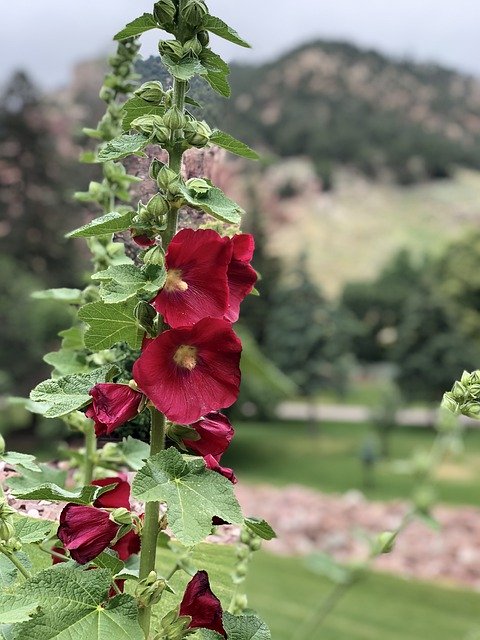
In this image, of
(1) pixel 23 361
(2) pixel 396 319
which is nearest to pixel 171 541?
(1) pixel 23 361

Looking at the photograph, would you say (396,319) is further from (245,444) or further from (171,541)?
(171,541)

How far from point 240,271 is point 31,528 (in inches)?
10.1

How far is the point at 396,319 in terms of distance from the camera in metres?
26.5

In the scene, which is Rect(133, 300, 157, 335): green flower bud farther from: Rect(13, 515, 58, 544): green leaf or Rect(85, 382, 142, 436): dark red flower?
Rect(13, 515, 58, 544): green leaf

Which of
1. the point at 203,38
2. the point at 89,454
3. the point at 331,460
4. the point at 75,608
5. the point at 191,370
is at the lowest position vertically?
the point at 331,460

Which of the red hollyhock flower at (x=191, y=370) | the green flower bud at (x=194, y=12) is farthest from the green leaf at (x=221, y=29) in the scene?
the red hollyhock flower at (x=191, y=370)

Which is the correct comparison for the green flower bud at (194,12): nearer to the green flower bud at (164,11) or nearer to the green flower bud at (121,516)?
the green flower bud at (164,11)

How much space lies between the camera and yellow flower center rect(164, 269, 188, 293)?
1.96ft

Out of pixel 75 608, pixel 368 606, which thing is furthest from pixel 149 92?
pixel 368 606

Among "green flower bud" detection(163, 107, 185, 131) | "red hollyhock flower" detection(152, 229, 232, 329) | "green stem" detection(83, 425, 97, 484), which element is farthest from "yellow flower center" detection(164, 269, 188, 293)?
"green stem" detection(83, 425, 97, 484)

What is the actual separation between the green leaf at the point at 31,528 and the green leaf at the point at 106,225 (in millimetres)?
228

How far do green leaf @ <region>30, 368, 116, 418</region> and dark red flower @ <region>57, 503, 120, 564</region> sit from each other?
0.24 feet

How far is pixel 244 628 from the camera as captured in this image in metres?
0.62

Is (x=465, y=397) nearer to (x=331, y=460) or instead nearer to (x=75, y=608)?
(x=75, y=608)
